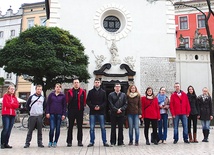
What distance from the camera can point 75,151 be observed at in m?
6.78

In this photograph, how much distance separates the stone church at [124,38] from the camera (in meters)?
15.3

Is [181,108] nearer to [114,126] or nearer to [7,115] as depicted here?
A: [114,126]

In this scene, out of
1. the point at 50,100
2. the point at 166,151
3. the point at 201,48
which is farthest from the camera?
the point at 201,48

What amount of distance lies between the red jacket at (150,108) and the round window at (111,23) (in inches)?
336

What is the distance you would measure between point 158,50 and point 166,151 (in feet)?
33.1

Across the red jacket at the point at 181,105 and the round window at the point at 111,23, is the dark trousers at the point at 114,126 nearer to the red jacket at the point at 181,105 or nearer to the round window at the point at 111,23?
the red jacket at the point at 181,105

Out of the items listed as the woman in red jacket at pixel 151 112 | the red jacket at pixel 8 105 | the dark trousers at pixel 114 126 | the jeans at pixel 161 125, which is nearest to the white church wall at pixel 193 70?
the jeans at pixel 161 125

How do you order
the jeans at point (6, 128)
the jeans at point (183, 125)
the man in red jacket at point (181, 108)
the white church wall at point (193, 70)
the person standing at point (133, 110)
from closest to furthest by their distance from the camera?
the jeans at point (6, 128) < the person standing at point (133, 110) < the jeans at point (183, 125) < the man in red jacket at point (181, 108) < the white church wall at point (193, 70)

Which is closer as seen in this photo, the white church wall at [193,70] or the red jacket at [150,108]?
the red jacket at [150,108]

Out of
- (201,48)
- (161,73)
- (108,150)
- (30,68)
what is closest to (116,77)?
(161,73)

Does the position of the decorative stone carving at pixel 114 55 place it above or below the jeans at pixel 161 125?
above

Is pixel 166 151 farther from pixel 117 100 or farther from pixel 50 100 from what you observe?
pixel 50 100

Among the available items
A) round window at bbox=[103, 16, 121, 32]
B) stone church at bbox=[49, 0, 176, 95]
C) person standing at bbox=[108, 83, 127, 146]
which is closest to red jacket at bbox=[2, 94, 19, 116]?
person standing at bbox=[108, 83, 127, 146]

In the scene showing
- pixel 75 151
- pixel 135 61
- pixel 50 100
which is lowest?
pixel 75 151
